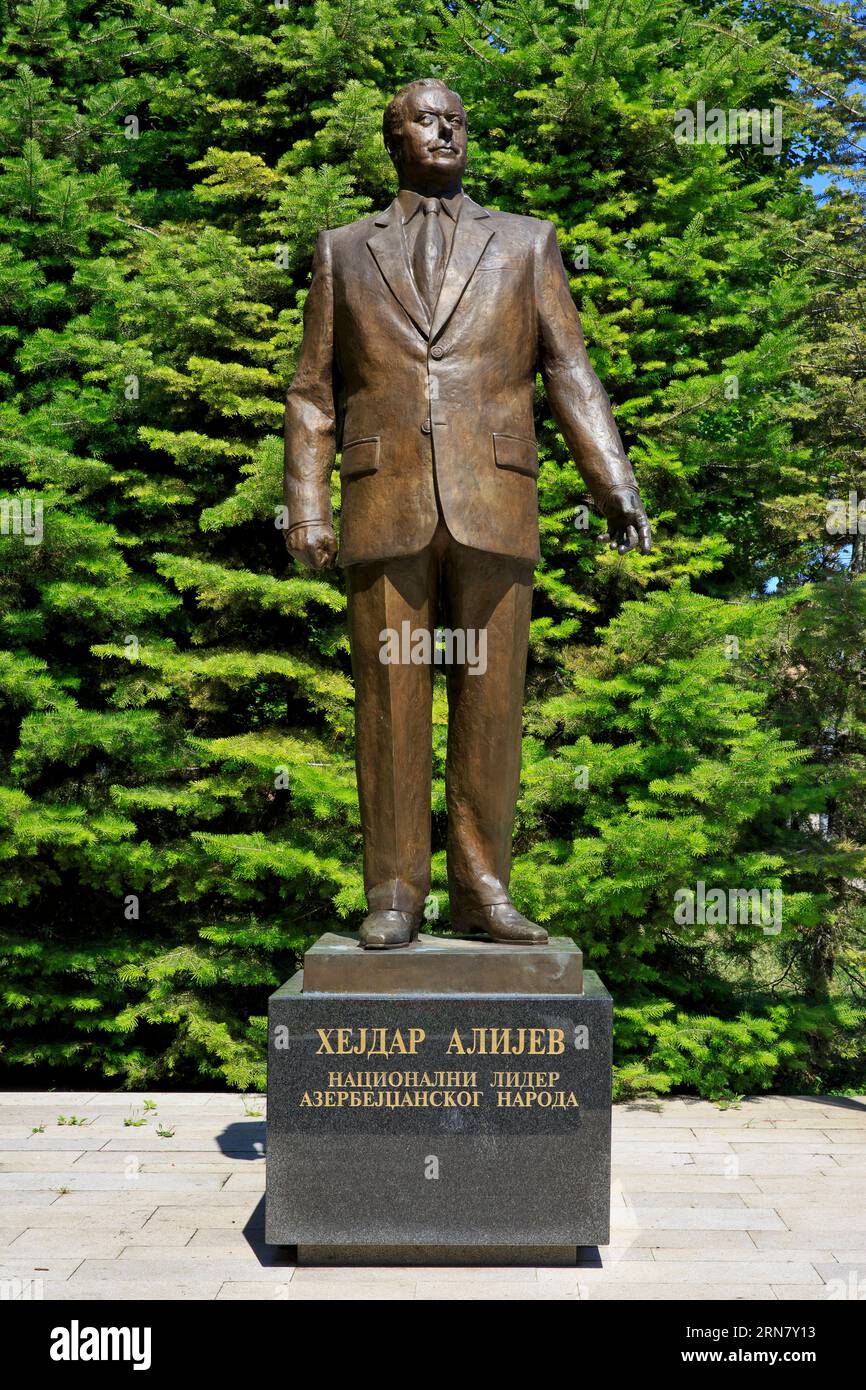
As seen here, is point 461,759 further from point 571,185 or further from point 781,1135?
point 571,185

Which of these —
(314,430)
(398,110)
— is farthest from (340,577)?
(398,110)

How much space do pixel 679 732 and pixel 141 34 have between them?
6614mm

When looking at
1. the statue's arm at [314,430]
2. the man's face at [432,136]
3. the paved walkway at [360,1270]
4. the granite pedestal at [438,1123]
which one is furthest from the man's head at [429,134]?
the paved walkway at [360,1270]

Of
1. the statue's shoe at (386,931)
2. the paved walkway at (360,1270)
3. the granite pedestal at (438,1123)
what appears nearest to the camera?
the paved walkway at (360,1270)

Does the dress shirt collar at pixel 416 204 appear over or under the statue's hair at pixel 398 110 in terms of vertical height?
under

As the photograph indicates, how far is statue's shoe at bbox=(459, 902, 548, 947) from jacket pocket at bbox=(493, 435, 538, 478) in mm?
1506

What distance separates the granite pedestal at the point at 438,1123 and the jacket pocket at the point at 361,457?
165 cm

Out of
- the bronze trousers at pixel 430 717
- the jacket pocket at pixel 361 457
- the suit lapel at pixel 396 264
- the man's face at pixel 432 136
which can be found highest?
the man's face at pixel 432 136

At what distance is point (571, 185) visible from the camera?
8.58 meters

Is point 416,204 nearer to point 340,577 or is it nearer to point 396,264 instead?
point 396,264

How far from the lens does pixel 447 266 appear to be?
15.3 ft

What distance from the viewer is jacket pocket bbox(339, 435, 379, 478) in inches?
183

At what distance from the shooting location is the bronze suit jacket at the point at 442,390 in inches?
181

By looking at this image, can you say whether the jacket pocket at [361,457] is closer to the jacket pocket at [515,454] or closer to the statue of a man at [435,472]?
the statue of a man at [435,472]
